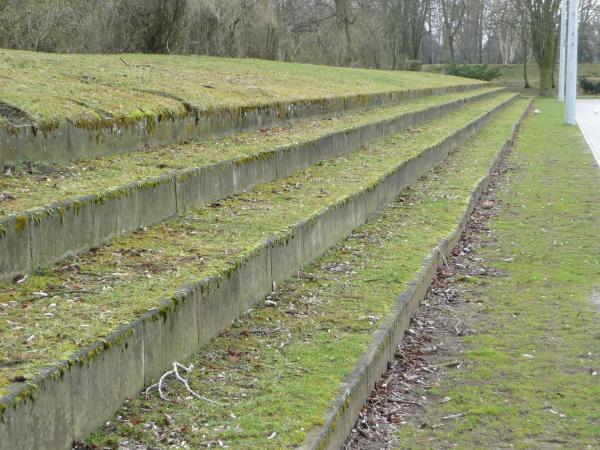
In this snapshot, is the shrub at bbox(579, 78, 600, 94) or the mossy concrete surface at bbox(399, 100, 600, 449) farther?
the shrub at bbox(579, 78, 600, 94)

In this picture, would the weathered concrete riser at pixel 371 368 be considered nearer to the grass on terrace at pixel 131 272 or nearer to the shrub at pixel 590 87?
the grass on terrace at pixel 131 272

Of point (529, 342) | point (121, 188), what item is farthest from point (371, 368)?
point (121, 188)

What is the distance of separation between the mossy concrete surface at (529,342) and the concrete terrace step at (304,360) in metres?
0.44

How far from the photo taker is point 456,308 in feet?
22.4

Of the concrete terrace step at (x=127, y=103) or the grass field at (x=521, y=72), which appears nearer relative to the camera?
the concrete terrace step at (x=127, y=103)

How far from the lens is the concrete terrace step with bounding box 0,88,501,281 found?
4676 millimetres

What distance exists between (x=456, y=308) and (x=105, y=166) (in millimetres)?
2816

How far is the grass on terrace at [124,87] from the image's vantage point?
694 cm

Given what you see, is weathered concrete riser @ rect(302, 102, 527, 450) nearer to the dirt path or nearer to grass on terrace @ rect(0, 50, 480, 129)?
the dirt path

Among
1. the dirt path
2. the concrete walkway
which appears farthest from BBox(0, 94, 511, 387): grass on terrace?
the concrete walkway

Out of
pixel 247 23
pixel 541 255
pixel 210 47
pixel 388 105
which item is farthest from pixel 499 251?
pixel 247 23

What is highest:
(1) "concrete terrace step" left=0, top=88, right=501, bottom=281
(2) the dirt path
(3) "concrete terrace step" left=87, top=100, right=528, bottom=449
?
(1) "concrete terrace step" left=0, top=88, right=501, bottom=281

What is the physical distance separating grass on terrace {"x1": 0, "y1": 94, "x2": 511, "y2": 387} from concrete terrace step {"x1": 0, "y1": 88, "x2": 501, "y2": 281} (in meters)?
0.10

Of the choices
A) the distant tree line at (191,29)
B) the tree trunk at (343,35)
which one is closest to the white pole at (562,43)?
the distant tree line at (191,29)
